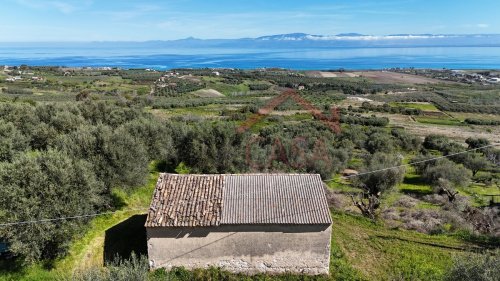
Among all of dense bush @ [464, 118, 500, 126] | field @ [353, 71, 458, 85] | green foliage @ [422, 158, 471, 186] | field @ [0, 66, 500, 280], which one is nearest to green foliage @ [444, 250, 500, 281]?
field @ [0, 66, 500, 280]

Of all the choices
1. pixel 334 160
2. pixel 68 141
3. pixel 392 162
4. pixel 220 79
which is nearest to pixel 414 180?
pixel 392 162

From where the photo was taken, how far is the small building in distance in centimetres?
1620

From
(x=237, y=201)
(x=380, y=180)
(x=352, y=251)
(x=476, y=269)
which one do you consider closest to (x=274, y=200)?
(x=237, y=201)

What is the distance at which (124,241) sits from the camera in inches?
746

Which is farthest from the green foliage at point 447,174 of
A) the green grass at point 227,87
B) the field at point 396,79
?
the field at point 396,79

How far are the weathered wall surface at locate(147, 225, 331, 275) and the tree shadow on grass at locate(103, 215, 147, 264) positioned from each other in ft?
7.36

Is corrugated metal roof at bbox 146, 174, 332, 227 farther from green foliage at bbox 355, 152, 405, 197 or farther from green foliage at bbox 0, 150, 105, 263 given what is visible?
green foliage at bbox 355, 152, 405, 197

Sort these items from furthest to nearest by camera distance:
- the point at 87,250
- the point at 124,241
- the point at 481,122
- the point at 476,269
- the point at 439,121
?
the point at 439,121 → the point at 481,122 → the point at 124,241 → the point at 87,250 → the point at 476,269

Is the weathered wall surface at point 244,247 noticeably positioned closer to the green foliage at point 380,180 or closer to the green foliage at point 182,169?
the green foliage at point 182,169

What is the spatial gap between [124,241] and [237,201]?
267 inches

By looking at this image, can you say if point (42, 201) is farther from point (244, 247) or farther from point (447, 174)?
point (447, 174)

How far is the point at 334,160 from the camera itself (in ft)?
132

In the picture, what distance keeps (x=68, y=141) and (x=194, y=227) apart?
Answer: 450 inches

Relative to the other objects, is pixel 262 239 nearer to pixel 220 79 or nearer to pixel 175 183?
pixel 175 183
